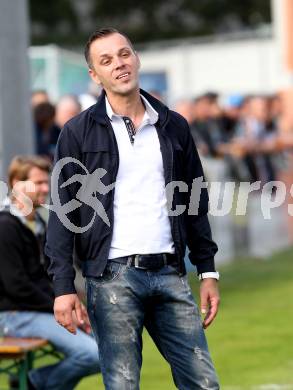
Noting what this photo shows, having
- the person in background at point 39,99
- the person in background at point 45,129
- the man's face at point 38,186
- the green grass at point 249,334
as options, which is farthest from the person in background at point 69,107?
the man's face at point 38,186

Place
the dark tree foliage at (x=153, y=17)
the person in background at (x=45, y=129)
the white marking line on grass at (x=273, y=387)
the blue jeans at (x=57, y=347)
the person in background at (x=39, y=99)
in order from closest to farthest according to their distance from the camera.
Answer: the blue jeans at (x=57, y=347) → the white marking line on grass at (x=273, y=387) → the person in background at (x=45, y=129) → the person in background at (x=39, y=99) → the dark tree foliage at (x=153, y=17)

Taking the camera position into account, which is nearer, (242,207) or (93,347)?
(93,347)

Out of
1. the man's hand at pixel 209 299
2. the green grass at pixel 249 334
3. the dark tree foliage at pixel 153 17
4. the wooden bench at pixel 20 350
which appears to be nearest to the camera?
the man's hand at pixel 209 299

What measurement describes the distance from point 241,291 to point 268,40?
96.6ft

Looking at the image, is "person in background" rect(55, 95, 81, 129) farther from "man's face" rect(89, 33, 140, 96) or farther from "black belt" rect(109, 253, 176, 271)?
"black belt" rect(109, 253, 176, 271)

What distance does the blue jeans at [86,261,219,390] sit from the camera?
5.62 meters

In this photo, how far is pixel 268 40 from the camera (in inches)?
1647

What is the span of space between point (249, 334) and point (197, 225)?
16.5 ft

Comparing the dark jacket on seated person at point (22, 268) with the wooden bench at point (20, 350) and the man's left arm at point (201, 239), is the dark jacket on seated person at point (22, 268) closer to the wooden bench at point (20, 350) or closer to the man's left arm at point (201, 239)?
the wooden bench at point (20, 350)

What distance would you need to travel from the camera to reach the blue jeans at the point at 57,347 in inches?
305

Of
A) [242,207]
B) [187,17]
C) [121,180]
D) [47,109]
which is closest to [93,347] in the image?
[121,180]

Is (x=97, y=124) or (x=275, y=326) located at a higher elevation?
(x=97, y=124)

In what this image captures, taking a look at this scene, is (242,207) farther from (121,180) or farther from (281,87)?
(281,87)

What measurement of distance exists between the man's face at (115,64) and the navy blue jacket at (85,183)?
0.12 m
